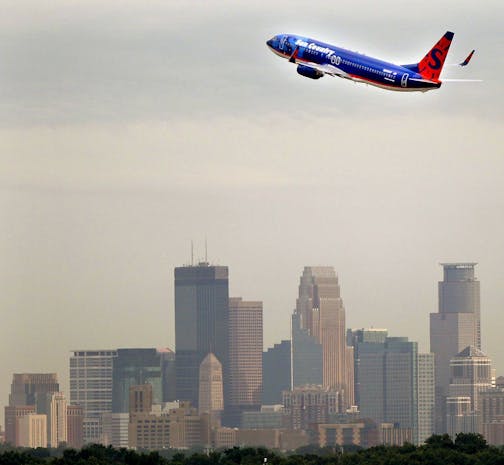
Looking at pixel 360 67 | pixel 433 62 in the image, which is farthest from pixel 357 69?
pixel 433 62

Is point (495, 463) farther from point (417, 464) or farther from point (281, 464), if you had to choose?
point (281, 464)

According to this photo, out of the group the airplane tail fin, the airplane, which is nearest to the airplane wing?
the airplane

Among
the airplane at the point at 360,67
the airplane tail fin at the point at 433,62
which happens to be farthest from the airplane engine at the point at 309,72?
the airplane tail fin at the point at 433,62

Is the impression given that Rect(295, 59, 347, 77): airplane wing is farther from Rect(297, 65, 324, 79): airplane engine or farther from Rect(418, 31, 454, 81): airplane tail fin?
Rect(418, 31, 454, 81): airplane tail fin

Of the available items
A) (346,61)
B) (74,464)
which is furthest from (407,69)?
(74,464)

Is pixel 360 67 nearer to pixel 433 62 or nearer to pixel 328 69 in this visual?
pixel 328 69

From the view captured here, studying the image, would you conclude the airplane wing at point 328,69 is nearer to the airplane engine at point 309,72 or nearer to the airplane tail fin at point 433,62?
the airplane engine at point 309,72

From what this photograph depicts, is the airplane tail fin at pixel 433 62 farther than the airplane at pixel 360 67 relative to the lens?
Yes

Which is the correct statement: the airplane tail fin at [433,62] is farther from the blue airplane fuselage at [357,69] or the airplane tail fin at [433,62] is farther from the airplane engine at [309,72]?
the airplane engine at [309,72]
